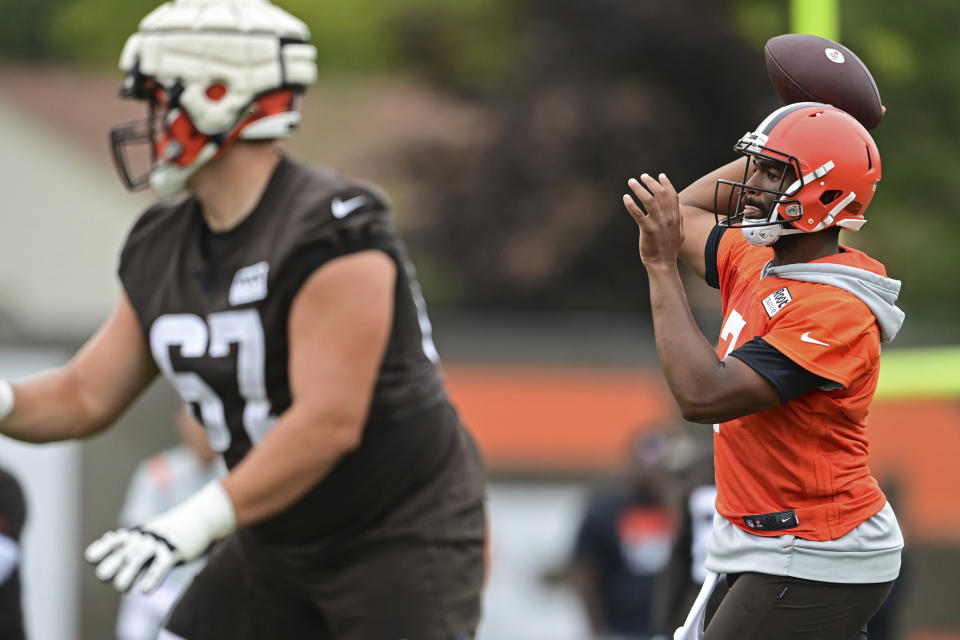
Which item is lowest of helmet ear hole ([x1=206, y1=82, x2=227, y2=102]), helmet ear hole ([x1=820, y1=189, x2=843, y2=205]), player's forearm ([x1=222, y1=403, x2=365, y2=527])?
player's forearm ([x1=222, y1=403, x2=365, y2=527])

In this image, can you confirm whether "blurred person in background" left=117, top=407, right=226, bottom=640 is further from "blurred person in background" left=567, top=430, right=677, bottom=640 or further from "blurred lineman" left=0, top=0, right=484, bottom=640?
"blurred lineman" left=0, top=0, right=484, bottom=640

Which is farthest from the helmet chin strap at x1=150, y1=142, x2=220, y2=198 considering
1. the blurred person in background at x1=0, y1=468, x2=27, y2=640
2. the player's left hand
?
the blurred person in background at x1=0, y1=468, x2=27, y2=640

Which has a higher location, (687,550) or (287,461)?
(287,461)

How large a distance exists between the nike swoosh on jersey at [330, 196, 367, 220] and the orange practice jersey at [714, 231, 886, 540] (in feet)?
3.25

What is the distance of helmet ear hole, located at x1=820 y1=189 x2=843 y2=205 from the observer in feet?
10.9

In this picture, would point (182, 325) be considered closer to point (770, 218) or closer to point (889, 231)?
point (770, 218)

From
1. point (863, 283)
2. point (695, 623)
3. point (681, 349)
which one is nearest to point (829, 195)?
point (863, 283)

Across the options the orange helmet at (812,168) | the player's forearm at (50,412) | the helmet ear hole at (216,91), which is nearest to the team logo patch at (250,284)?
the helmet ear hole at (216,91)

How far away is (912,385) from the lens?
7.13 meters

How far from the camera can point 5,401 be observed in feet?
12.8

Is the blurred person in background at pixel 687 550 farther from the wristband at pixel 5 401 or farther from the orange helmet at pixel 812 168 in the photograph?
the wristband at pixel 5 401

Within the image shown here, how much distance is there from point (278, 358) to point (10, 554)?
1.46 metres

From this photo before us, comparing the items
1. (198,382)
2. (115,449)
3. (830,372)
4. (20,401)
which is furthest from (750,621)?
(115,449)

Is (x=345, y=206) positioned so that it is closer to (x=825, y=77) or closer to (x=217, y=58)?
(x=217, y=58)
